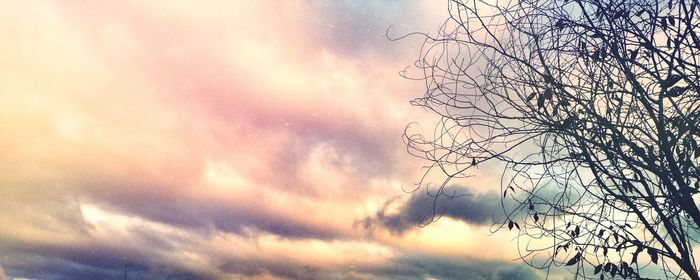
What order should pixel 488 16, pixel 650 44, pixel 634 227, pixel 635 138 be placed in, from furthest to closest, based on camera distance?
pixel 634 227 → pixel 488 16 → pixel 635 138 → pixel 650 44

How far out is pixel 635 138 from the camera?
15.9ft

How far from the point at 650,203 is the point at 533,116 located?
1150 mm

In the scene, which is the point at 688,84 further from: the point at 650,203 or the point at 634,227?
the point at 634,227

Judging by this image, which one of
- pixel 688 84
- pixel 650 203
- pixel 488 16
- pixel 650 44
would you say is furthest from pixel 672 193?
pixel 488 16

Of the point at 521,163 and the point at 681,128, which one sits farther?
the point at 521,163

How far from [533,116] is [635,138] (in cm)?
80

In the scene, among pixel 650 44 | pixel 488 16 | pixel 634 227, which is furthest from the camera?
pixel 634 227

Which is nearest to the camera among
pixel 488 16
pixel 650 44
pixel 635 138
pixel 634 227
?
pixel 650 44

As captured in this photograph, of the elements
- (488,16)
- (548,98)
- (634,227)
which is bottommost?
(634,227)

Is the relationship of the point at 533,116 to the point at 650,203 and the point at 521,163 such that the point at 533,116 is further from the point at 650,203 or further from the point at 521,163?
the point at 650,203

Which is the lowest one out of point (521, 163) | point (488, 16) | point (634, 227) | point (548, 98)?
point (634, 227)

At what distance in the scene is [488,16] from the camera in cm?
519

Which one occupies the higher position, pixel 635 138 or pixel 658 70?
pixel 658 70

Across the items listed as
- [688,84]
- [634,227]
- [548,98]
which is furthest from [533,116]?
[634,227]
